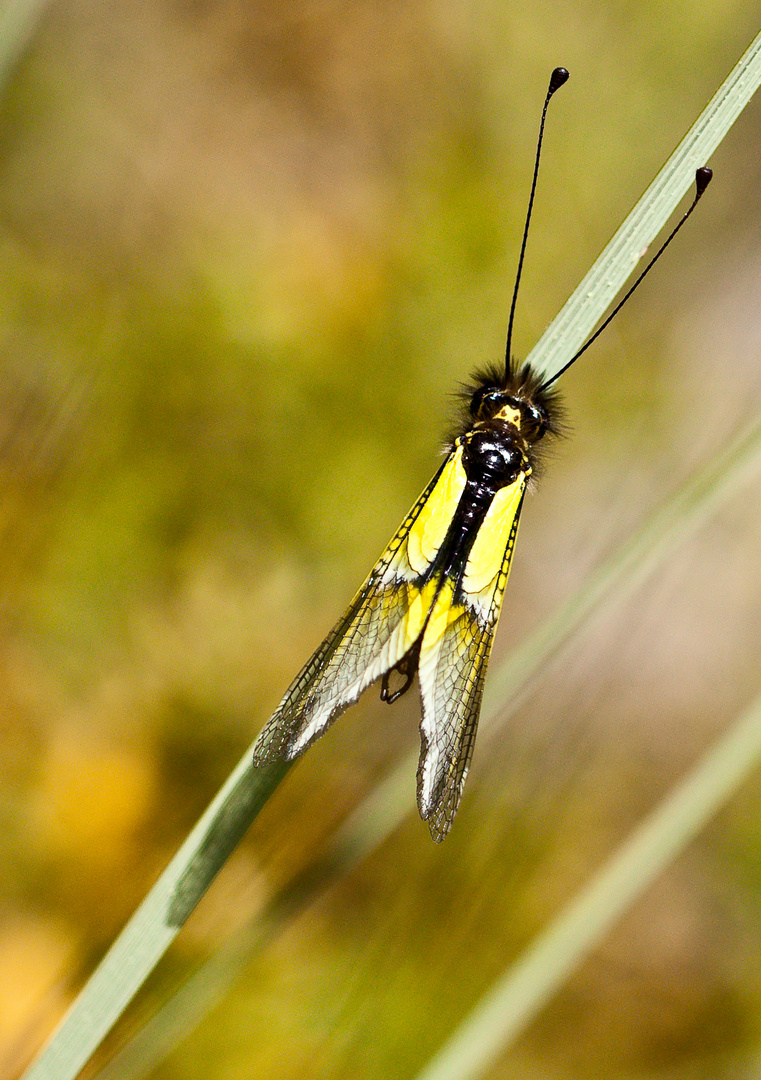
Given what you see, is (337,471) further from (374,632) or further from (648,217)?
(648,217)

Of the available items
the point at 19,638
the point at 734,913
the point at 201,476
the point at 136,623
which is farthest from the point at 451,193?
the point at 734,913

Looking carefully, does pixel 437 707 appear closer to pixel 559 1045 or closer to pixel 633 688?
pixel 633 688

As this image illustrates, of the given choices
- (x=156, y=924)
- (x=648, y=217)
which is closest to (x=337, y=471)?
(x=648, y=217)

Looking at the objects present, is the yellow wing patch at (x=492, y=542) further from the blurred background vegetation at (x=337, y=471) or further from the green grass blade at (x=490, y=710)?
the blurred background vegetation at (x=337, y=471)

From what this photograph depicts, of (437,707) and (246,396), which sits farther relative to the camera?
(246,396)

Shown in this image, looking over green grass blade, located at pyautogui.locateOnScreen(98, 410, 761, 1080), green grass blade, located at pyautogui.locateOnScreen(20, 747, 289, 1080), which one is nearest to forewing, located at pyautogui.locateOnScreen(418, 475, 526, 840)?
green grass blade, located at pyautogui.locateOnScreen(98, 410, 761, 1080)
